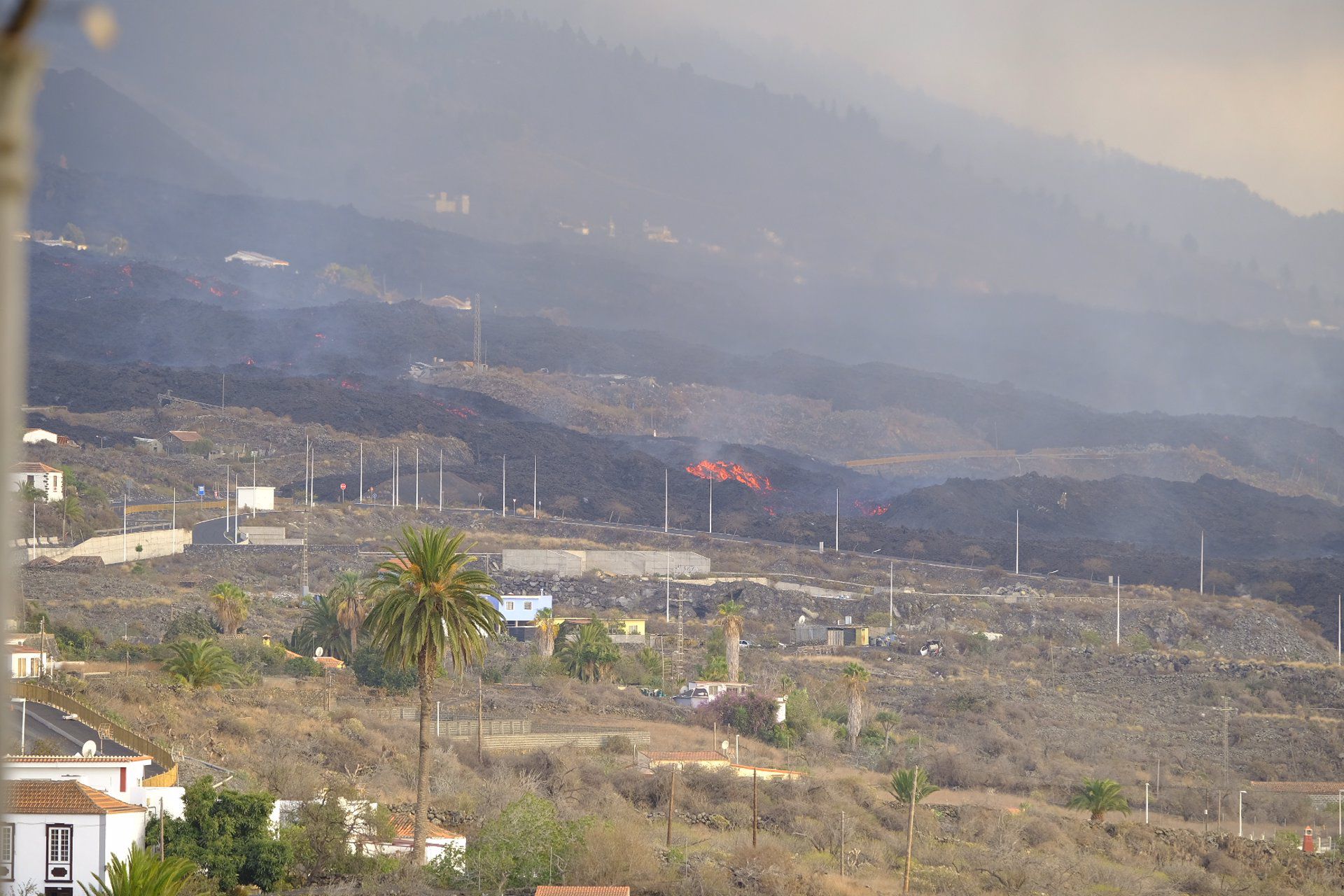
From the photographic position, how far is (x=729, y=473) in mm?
171500

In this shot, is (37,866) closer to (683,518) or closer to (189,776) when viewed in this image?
(189,776)

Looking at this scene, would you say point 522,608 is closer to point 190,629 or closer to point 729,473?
point 190,629

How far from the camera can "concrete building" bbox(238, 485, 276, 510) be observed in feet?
397

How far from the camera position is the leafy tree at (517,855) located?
3080cm

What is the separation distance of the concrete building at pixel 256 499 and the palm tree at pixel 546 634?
46.6 m

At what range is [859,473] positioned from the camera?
636 feet

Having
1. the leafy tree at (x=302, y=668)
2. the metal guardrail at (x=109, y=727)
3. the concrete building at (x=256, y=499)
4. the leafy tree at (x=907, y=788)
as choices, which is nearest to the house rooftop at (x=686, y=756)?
the leafy tree at (x=907, y=788)

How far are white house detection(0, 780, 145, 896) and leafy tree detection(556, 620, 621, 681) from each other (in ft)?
145

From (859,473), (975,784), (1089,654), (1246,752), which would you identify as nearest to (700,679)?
(975,784)

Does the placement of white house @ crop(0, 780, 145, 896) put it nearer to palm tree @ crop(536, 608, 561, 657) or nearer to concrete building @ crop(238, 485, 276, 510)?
palm tree @ crop(536, 608, 561, 657)

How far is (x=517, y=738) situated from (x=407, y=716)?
4.51 metres

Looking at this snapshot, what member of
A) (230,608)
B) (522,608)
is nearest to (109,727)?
(230,608)

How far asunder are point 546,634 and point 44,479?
1974 inches

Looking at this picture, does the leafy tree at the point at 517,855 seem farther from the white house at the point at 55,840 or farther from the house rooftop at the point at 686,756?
the house rooftop at the point at 686,756
